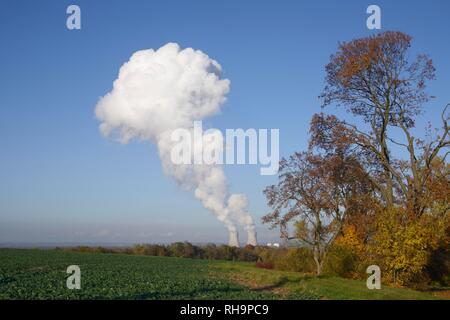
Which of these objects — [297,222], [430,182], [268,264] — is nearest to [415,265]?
[430,182]

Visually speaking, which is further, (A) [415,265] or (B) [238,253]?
(B) [238,253]

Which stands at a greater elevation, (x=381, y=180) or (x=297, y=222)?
(x=381, y=180)

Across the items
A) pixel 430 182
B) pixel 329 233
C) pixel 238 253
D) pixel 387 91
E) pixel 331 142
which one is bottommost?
pixel 238 253

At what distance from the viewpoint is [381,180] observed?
115 feet

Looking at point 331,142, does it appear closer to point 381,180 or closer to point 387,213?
point 381,180

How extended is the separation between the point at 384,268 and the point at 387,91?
12.0 meters

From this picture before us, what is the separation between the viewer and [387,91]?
33406 millimetres

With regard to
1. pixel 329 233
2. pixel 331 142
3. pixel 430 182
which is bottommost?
pixel 329 233

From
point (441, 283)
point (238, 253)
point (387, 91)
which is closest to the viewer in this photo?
point (387, 91)

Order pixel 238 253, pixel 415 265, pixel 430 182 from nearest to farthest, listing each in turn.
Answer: pixel 415 265 → pixel 430 182 → pixel 238 253
